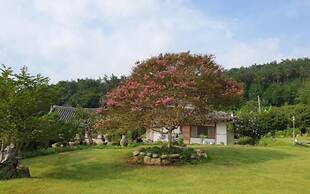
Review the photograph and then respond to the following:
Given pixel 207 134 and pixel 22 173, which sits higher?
pixel 207 134

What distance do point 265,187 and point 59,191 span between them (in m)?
5.68

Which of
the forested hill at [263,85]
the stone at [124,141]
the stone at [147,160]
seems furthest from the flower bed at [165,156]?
the forested hill at [263,85]

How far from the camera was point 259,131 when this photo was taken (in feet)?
125

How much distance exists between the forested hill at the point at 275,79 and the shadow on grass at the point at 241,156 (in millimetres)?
47685

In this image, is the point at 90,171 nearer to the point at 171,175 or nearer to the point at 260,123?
the point at 171,175

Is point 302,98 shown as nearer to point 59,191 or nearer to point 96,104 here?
point 96,104

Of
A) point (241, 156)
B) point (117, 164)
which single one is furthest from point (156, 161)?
point (241, 156)

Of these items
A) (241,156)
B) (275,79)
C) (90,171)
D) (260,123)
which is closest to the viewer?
(90,171)

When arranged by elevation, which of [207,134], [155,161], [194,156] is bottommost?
[155,161]

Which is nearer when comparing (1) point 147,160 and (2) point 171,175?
(2) point 171,175

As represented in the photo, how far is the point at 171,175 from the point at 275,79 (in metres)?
70.6

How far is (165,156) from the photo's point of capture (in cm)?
1741

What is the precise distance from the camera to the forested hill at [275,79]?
69.3 metres

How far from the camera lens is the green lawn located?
12320 millimetres
